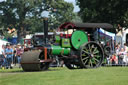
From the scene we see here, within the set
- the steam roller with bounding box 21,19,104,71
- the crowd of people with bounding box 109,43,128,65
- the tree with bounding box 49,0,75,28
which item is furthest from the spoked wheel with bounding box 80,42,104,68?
the tree with bounding box 49,0,75,28

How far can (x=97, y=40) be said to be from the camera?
22484 millimetres

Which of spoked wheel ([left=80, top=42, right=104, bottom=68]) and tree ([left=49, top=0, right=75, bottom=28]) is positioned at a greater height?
tree ([left=49, top=0, right=75, bottom=28])

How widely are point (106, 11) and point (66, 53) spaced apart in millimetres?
25967

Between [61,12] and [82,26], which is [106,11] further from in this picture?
[61,12]

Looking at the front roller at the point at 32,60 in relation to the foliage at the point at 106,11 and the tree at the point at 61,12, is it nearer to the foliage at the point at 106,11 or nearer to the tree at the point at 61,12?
the foliage at the point at 106,11

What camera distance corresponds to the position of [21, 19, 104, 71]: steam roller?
20.7 metres

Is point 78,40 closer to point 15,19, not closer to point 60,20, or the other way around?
point 15,19

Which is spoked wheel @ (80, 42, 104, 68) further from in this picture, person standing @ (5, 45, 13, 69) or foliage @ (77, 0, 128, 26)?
Result: foliage @ (77, 0, 128, 26)

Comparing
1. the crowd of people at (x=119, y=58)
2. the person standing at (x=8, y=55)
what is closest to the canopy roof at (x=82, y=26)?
the crowd of people at (x=119, y=58)

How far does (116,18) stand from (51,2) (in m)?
57.2

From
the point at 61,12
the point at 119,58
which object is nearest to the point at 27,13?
the point at 61,12

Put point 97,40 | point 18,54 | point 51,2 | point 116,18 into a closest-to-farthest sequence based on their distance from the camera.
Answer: point 97,40 < point 18,54 < point 116,18 < point 51,2

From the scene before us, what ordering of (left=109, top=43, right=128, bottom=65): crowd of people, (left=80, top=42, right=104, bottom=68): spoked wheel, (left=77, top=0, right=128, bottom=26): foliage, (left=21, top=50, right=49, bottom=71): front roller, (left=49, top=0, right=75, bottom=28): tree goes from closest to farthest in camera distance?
(left=21, top=50, right=49, bottom=71): front roller → (left=80, top=42, right=104, bottom=68): spoked wheel → (left=109, top=43, right=128, bottom=65): crowd of people → (left=77, top=0, right=128, bottom=26): foliage → (left=49, top=0, right=75, bottom=28): tree

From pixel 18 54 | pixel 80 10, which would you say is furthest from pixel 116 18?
pixel 18 54
